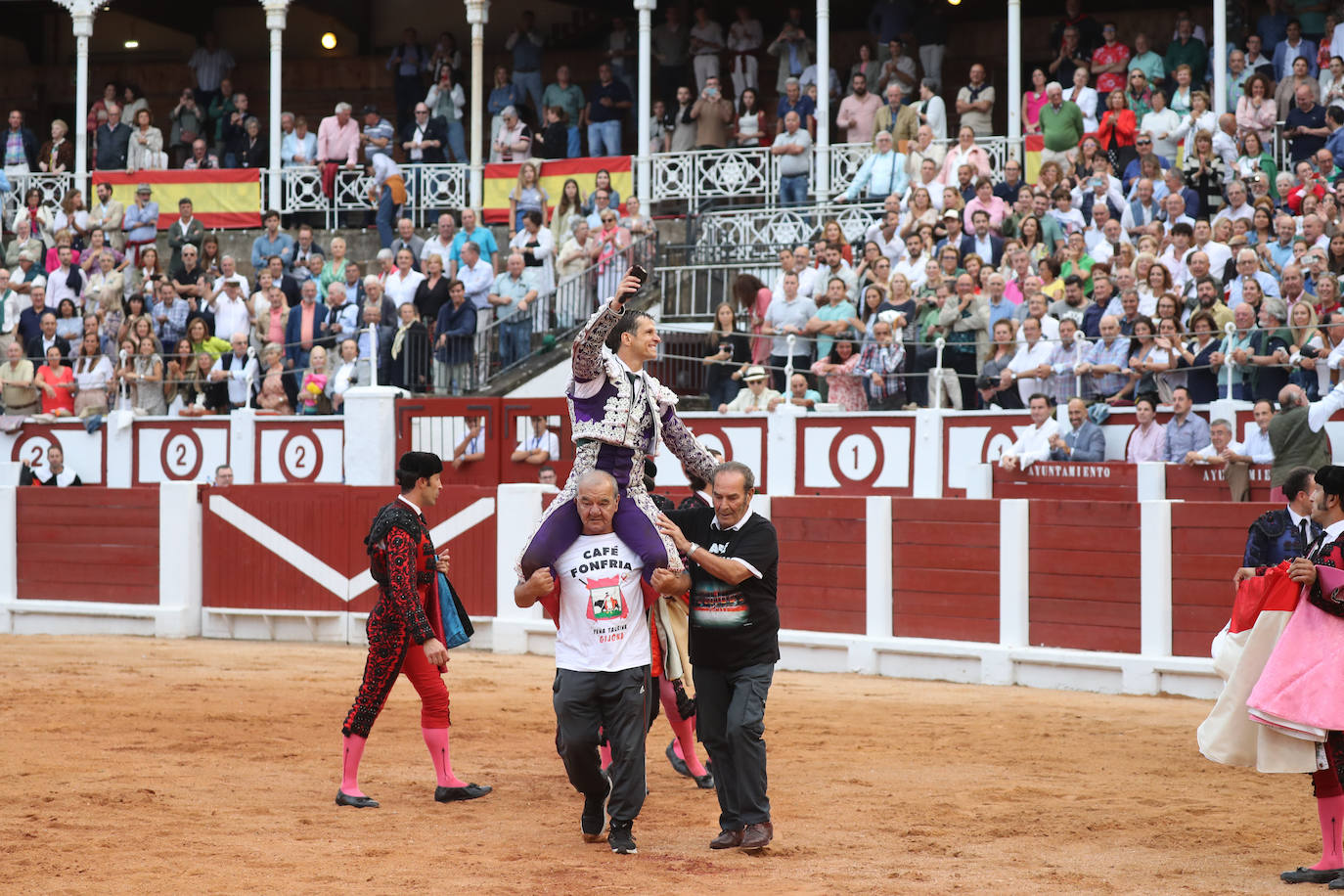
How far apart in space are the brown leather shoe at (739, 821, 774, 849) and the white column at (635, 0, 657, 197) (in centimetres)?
1330

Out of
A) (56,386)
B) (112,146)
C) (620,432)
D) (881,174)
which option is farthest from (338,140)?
(620,432)

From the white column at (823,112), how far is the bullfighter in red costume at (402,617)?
11.5 meters

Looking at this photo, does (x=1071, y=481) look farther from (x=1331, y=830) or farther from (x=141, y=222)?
(x=141, y=222)

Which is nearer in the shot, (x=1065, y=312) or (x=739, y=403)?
(x=1065, y=312)

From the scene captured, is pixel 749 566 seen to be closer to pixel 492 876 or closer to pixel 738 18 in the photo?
pixel 492 876

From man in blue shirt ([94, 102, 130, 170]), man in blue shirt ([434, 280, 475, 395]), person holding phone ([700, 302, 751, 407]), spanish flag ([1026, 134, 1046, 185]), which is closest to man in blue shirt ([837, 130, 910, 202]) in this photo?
spanish flag ([1026, 134, 1046, 185])

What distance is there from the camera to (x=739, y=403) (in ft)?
45.4

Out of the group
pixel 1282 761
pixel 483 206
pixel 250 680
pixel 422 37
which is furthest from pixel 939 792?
pixel 422 37

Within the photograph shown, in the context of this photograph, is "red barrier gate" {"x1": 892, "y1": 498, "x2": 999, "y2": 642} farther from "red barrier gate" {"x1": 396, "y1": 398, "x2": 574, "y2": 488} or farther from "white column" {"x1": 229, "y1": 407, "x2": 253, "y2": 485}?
"white column" {"x1": 229, "y1": 407, "x2": 253, "y2": 485}

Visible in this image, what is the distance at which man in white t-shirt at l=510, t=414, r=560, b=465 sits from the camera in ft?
45.4

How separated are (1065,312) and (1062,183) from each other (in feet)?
5.99

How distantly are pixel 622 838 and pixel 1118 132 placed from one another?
10.3m

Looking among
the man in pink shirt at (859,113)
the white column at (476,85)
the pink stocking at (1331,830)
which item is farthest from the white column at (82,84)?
the pink stocking at (1331,830)

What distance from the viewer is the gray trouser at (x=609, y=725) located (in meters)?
5.75
